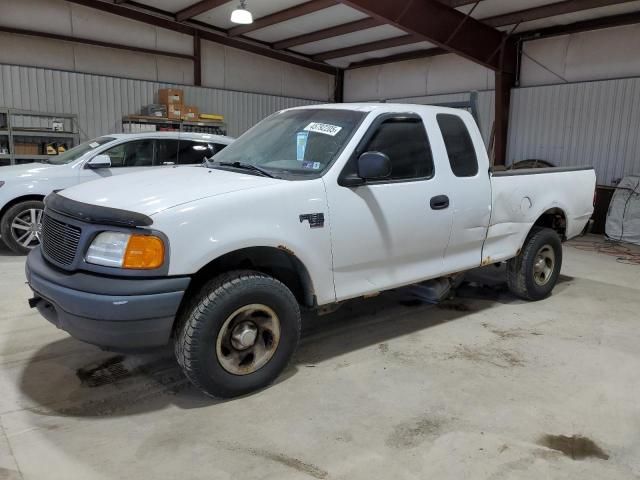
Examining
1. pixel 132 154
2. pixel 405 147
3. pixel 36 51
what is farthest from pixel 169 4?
pixel 405 147

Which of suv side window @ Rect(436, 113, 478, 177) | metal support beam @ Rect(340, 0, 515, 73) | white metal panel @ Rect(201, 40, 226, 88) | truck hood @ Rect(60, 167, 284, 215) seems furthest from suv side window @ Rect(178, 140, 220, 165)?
white metal panel @ Rect(201, 40, 226, 88)

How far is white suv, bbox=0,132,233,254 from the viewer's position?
6551 millimetres

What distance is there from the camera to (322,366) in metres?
3.61

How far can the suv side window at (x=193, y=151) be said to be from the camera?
305 inches

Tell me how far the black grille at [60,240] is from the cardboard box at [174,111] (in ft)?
30.9

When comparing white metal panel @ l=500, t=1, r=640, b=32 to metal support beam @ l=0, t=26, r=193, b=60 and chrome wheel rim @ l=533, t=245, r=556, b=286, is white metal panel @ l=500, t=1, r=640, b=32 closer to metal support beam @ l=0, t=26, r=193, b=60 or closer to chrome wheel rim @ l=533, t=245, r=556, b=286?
chrome wheel rim @ l=533, t=245, r=556, b=286

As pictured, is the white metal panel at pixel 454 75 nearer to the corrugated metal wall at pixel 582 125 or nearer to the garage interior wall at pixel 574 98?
the garage interior wall at pixel 574 98

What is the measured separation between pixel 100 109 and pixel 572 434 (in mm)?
11850

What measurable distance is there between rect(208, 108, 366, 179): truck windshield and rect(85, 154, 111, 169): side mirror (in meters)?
3.64

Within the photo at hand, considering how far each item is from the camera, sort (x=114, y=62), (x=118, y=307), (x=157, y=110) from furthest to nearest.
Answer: (x=114, y=62) → (x=157, y=110) → (x=118, y=307)

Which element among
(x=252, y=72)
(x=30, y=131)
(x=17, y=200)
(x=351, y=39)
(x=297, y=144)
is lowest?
(x=17, y=200)

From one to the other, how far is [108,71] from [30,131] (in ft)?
8.50

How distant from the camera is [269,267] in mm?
3391

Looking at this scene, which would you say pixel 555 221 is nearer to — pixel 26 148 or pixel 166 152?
pixel 166 152
